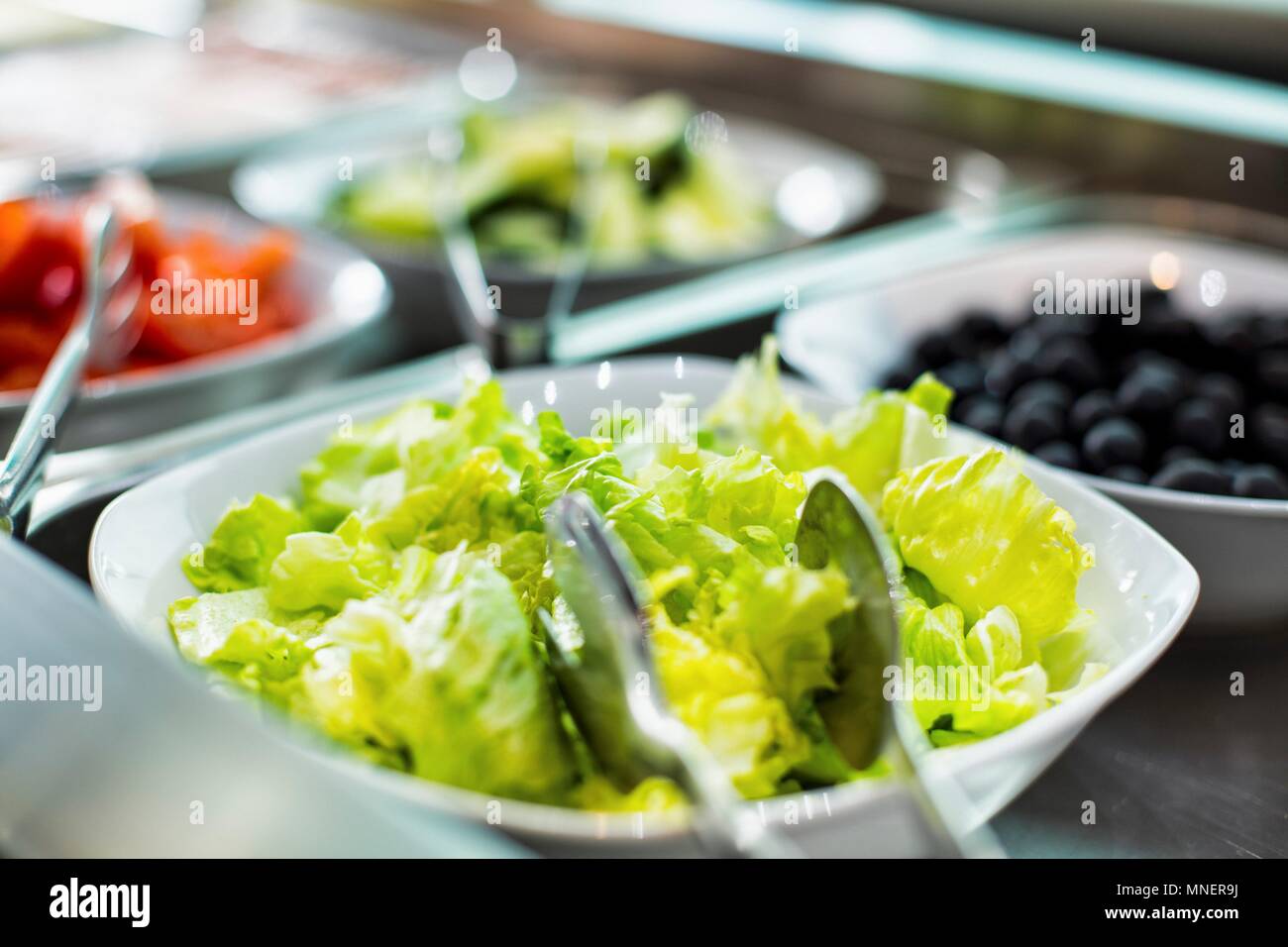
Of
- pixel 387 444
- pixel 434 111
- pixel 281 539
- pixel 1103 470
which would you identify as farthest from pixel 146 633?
pixel 434 111

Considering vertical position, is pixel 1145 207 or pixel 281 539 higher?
pixel 1145 207

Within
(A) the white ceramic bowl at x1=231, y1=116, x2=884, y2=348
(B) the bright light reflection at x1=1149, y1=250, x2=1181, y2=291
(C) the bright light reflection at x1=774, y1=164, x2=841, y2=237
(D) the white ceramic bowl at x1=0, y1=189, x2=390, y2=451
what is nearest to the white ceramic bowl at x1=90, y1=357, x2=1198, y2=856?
(D) the white ceramic bowl at x1=0, y1=189, x2=390, y2=451

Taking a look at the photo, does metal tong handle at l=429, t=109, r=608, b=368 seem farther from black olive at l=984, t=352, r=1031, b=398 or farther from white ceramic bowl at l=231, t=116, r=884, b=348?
black olive at l=984, t=352, r=1031, b=398

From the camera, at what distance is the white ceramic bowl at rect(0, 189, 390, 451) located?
1.17 meters

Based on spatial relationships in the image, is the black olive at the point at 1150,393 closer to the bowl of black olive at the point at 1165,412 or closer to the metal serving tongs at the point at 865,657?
the bowl of black olive at the point at 1165,412

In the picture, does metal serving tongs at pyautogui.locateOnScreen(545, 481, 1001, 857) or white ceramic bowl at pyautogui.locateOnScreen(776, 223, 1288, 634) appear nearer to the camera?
metal serving tongs at pyautogui.locateOnScreen(545, 481, 1001, 857)

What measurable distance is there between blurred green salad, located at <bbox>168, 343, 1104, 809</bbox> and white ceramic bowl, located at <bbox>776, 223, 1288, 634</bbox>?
0.16 metres

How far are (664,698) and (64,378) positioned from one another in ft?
2.03

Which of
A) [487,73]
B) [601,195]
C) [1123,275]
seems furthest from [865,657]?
[487,73]

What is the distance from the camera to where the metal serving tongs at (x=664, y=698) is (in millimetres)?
487

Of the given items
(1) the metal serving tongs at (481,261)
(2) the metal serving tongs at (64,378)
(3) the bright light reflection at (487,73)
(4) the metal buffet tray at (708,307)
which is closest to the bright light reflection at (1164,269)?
(4) the metal buffet tray at (708,307)
